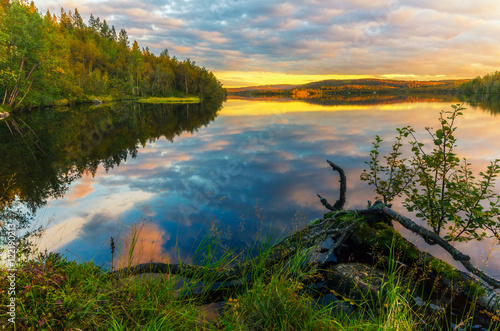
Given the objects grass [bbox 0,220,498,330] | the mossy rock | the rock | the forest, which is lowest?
the rock

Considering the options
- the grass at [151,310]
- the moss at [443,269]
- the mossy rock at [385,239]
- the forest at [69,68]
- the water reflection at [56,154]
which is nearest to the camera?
the grass at [151,310]

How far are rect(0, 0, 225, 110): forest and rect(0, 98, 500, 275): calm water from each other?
25531 millimetres

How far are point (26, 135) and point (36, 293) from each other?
30.5 m

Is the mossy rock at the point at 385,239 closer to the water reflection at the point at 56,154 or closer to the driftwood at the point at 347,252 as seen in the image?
the driftwood at the point at 347,252

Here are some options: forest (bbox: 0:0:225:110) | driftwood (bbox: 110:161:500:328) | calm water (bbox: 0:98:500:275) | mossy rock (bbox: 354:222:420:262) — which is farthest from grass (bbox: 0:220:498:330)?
forest (bbox: 0:0:225:110)

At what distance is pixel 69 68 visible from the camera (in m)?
78.0

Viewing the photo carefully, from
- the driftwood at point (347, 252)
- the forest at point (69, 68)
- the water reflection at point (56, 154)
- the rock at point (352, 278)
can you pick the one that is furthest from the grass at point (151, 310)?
the forest at point (69, 68)

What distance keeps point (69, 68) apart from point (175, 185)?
8820 cm

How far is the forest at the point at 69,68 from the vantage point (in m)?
44.4

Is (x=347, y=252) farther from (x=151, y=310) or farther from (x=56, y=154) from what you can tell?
(x=56, y=154)

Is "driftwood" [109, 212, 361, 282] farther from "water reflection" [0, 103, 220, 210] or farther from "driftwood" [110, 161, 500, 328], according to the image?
"water reflection" [0, 103, 220, 210]

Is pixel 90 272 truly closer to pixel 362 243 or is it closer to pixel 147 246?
pixel 147 246

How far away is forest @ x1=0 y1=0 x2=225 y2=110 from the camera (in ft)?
146

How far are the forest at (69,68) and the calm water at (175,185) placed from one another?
25.5 metres
